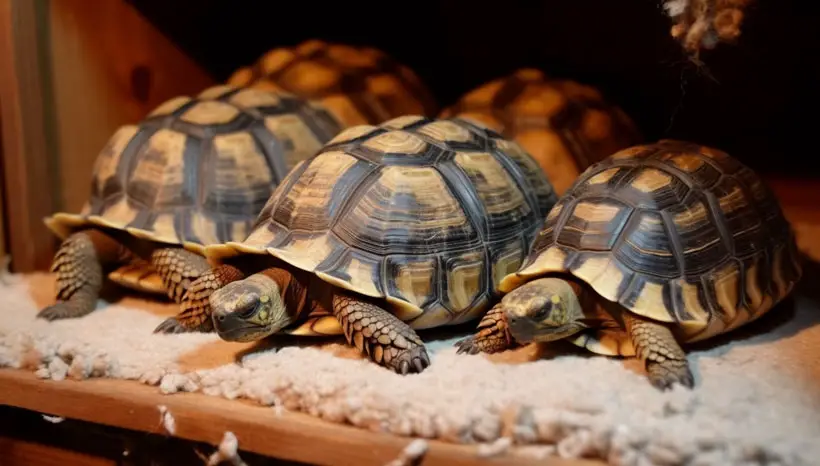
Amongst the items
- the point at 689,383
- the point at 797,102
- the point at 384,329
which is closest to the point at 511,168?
the point at 384,329

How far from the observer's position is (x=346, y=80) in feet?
10.7

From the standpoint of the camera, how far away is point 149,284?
2.55m

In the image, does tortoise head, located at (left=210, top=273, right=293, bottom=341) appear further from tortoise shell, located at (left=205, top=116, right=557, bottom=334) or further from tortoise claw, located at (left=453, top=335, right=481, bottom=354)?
tortoise claw, located at (left=453, top=335, right=481, bottom=354)

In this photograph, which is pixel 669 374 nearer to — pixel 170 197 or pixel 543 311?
pixel 543 311

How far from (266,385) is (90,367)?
0.50 meters

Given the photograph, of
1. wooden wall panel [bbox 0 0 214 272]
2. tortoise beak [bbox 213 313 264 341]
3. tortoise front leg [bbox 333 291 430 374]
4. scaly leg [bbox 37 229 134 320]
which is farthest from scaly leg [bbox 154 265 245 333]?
wooden wall panel [bbox 0 0 214 272]

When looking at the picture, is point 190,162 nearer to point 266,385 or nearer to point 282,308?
point 282,308

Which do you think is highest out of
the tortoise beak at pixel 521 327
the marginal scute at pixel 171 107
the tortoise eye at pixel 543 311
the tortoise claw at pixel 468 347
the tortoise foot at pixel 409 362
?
the marginal scute at pixel 171 107

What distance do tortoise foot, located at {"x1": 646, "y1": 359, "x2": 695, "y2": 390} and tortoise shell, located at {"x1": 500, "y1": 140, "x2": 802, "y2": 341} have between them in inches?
4.6

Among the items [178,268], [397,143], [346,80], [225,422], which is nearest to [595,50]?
[346,80]

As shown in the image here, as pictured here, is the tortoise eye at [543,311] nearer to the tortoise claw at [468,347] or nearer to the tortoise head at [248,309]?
the tortoise claw at [468,347]

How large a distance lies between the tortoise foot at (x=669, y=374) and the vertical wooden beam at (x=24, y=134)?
230 cm

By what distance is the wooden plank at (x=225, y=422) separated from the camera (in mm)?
1589

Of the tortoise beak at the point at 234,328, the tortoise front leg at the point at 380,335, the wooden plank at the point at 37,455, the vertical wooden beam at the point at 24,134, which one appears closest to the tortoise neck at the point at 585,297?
the tortoise front leg at the point at 380,335
